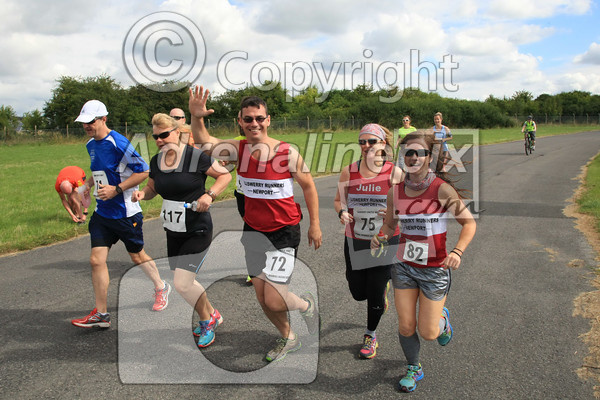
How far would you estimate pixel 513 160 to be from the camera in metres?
21.8

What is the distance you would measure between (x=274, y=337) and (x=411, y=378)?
1.37m

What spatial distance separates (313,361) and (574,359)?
2.11m

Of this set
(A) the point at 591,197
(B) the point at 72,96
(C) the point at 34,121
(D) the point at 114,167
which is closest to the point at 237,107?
(B) the point at 72,96

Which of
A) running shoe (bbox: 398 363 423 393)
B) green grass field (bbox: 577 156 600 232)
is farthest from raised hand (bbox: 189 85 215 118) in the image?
green grass field (bbox: 577 156 600 232)

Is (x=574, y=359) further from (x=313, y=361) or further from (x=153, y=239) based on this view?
(x=153, y=239)

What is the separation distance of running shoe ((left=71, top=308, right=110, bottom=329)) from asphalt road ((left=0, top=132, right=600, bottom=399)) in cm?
10

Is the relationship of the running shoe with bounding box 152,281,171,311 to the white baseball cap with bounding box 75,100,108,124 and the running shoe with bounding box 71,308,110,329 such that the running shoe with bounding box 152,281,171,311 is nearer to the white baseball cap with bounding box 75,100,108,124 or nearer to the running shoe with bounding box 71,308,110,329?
the running shoe with bounding box 71,308,110,329

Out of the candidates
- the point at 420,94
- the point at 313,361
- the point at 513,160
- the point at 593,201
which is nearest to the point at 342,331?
the point at 313,361

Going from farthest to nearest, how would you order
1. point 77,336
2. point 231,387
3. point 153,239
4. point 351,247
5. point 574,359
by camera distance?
point 153,239 → point 77,336 → point 351,247 → point 574,359 → point 231,387

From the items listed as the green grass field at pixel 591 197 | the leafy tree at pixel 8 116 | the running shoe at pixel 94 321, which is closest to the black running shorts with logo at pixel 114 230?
the running shoe at pixel 94 321

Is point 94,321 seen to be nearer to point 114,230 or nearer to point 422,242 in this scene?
point 114,230

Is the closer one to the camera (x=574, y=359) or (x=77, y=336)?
(x=574, y=359)

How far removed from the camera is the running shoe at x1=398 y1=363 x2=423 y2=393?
11.5 ft

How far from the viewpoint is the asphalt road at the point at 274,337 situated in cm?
358
